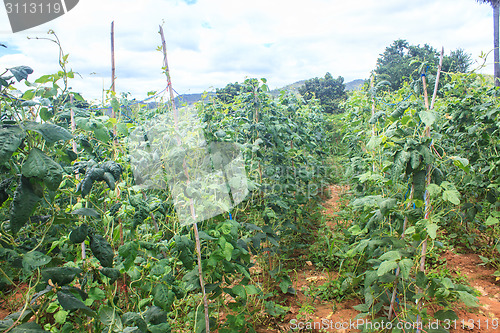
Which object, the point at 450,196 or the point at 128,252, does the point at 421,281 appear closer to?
the point at 450,196

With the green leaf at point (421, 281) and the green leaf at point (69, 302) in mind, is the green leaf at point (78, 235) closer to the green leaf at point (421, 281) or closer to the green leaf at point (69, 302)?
the green leaf at point (69, 302)

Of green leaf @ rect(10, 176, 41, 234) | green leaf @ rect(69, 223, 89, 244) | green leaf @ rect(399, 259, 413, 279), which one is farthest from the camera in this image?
green leaf @ rect(399, 259, 413, 279)

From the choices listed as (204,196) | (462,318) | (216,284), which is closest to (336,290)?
(462,318)

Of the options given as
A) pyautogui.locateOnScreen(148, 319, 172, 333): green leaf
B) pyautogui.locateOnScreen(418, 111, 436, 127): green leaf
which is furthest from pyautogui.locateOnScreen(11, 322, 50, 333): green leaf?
pyautogui.locateOnScreen(418, 111, 436, 127): green leaf

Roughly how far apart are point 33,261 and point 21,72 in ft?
2.60

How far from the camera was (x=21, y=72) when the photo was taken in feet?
4.09

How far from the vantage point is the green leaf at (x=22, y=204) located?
41.2 inches

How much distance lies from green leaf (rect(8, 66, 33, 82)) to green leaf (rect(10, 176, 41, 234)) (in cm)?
46

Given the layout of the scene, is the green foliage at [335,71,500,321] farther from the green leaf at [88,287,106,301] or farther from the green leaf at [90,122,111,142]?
the green leaf at [90,122,111,142]

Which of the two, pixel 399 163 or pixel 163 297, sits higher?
pixel 399 163

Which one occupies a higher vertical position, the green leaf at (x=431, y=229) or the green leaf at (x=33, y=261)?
the green leaf at (x=33, y=261)

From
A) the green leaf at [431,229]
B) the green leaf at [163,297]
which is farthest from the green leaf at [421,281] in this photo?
the green leaf at [163,297]

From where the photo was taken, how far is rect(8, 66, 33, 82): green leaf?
122 cm

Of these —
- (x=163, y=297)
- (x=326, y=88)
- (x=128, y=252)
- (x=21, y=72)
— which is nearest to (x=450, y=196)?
(x=163, y=297)
